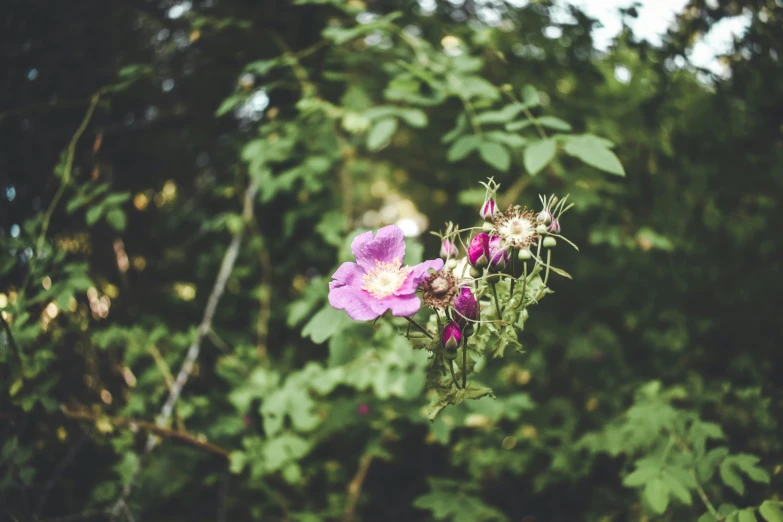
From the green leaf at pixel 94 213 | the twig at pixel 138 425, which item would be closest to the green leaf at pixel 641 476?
the twig at pixel 138 425

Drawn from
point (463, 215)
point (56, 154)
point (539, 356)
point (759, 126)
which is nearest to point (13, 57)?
point (56, 154)

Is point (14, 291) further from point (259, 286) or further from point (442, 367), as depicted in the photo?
point (442, 367)

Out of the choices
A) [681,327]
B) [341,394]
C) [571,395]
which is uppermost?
[681,327]

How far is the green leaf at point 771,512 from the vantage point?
0.95m

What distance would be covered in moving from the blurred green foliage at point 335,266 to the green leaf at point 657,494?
0.10 feet

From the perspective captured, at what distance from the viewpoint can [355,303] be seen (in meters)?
0.82

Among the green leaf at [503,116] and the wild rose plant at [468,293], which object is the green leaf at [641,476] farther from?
the green leaf at [503,116]

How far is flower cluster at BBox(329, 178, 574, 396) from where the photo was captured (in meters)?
0.78

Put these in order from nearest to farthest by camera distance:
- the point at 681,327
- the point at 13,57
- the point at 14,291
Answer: the point at 14,291, the point at 13,57, the point at 681,327

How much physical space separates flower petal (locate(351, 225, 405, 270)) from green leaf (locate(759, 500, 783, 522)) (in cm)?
91

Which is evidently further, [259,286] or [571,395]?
[571,395]

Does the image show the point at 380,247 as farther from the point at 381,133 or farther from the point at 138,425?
the point at 138,425

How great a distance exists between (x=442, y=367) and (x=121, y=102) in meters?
2.01

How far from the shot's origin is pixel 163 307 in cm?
214
